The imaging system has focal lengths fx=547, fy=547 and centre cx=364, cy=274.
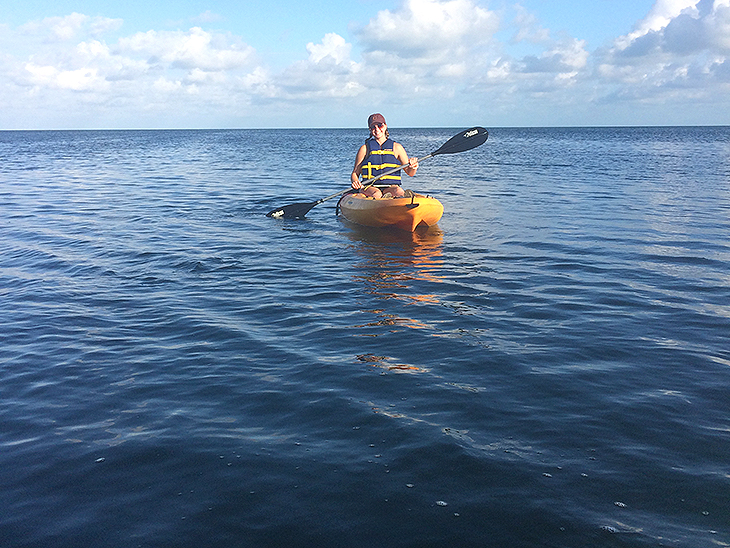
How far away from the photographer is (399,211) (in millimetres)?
11453

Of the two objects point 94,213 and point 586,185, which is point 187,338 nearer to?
point 94,213

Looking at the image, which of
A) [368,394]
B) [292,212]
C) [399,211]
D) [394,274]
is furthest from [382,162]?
[368,394]

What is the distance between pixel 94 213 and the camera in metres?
15.9

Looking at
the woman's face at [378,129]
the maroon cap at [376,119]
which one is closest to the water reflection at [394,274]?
the woman's face at [378,129]

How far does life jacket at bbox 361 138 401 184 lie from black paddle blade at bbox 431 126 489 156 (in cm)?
121

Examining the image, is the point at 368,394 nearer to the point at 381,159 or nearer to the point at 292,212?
the point at 381,159

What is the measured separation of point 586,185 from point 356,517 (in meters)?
21.4

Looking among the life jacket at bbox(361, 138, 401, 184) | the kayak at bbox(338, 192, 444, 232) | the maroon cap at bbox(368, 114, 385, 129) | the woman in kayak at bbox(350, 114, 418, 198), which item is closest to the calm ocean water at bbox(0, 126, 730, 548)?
the kayak at bbox(338, 192, 444, 232)

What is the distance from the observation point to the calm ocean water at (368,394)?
332 cm

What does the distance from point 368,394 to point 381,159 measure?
8526 mm

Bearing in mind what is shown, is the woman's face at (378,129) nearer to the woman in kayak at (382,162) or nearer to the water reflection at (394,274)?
the woman in kayak at (382,162)

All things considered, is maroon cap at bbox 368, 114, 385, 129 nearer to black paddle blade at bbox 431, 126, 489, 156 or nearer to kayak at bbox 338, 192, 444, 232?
kayak at bbox 338, 192, 444, 232

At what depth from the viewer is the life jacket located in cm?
1242

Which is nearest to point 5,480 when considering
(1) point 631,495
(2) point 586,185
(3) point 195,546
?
(3) point 195,546
